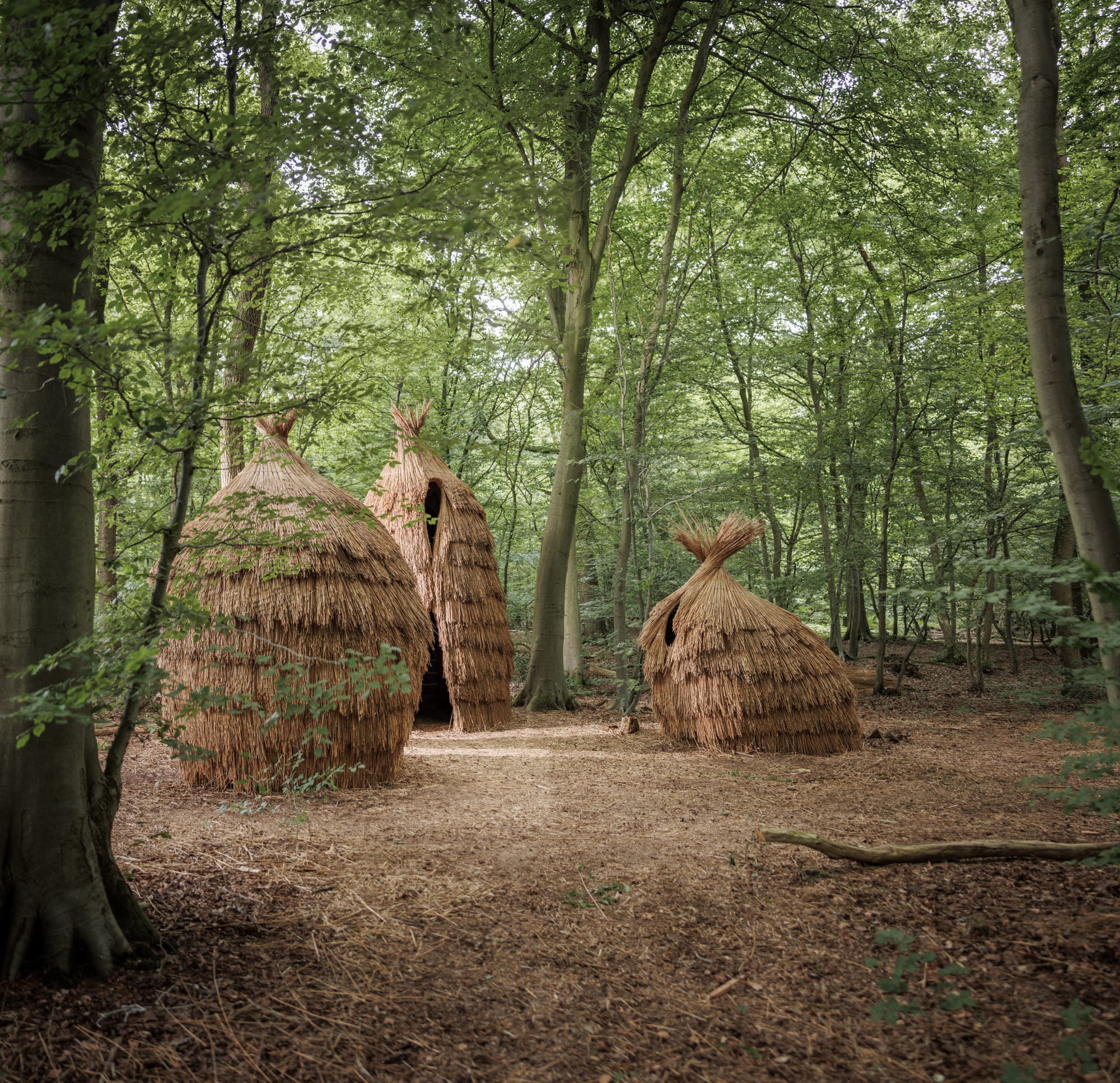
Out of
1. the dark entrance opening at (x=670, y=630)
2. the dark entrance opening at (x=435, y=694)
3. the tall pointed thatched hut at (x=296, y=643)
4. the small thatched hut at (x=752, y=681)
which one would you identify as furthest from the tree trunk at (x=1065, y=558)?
the tall pointed thatched hut at (x=296, y=643)

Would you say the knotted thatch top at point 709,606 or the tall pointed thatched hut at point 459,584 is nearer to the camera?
the knotted thatch top at point 709,606

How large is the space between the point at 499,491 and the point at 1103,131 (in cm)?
1186

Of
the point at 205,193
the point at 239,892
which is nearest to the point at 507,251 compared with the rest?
the point at 205,193

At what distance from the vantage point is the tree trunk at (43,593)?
2193 mm

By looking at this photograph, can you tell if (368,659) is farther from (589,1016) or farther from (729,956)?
(729,956)

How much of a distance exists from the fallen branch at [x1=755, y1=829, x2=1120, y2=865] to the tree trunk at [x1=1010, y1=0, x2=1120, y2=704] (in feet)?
2.34

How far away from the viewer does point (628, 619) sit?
16062 mm

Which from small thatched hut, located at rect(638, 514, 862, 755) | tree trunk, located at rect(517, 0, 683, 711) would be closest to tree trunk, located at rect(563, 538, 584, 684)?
tree trunk, located at rect(517, 0, 683, 711)

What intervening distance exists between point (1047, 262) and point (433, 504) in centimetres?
739

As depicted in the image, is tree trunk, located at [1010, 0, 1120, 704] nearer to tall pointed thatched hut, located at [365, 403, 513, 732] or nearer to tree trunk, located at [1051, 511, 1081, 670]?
tall pointed thatched hut, located at [365, 403, 513, 732]

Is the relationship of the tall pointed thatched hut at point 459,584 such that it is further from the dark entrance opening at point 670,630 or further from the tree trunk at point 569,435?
the dark entrance opening at point 670,630

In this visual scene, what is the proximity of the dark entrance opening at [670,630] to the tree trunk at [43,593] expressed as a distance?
574cm

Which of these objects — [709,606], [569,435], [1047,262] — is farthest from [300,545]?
[569,435]

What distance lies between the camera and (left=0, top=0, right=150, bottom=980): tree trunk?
2193 millimetres
